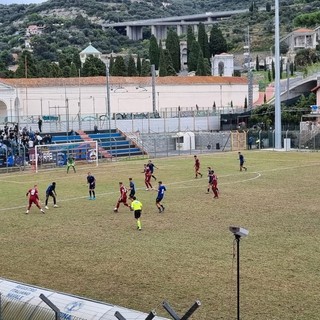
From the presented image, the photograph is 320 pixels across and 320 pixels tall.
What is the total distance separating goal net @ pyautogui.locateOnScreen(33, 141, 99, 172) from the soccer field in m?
12.5

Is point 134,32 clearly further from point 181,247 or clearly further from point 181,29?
Result: point 181,247

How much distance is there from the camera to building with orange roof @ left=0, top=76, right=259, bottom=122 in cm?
6412

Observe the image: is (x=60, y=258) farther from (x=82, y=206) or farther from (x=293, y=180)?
(x=293, y=180)

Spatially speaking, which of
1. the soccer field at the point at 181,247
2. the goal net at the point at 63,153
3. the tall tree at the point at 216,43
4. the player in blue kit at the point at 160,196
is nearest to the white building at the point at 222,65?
the tall tree at the point at 216,43

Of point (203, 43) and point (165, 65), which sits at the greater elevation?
point (203, 43)

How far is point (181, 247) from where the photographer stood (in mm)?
19734

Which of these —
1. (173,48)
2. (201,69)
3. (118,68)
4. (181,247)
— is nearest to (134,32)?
(173,48)

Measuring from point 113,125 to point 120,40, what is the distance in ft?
436

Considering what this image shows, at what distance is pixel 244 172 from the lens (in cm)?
4006

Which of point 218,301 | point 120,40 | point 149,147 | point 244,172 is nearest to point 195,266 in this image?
point 218,301

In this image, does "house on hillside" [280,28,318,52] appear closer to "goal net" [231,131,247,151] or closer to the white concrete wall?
the white concrete wall

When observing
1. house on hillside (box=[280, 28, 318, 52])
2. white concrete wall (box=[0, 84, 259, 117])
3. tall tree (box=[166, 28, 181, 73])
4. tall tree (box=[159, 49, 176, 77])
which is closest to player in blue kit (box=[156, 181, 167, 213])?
white concrete wall (box=[0, 84, 259, 117])

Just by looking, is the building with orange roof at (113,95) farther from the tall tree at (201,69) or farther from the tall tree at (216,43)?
the tall tree at (216,43)

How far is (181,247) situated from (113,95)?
5051 cm
